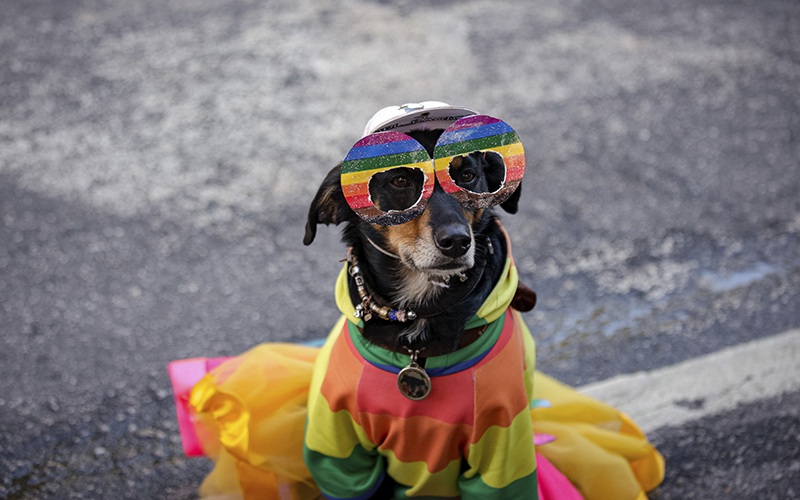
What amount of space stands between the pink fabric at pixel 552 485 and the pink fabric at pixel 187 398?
118 cm

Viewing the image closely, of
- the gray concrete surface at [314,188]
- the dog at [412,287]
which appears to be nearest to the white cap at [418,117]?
the dog at [412,287]

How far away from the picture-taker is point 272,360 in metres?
2.07

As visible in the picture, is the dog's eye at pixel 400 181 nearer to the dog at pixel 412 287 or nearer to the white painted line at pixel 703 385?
the dog at pixel 412 287

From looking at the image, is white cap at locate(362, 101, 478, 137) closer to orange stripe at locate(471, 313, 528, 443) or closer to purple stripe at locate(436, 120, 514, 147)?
purple stripe at locate(436, 120, 514, 147)

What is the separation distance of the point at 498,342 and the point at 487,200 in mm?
414

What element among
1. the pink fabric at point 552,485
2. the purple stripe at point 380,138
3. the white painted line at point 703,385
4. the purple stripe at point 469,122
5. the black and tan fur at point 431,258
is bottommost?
the white painted line at point 703,385

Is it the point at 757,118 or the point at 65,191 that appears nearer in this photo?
the point at 65,191

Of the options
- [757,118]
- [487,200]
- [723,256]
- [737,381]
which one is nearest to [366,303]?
[487,200]

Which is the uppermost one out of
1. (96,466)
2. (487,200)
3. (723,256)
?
(487,200)

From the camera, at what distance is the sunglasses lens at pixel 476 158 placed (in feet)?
4.83

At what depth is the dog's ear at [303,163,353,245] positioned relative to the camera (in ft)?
5.66

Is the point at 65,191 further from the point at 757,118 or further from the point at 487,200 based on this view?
the point at 757,118

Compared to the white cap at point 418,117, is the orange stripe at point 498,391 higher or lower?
Answer: lower

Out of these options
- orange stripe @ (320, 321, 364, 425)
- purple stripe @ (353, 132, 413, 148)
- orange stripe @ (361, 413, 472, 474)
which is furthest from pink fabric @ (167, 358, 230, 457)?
purple stripe @ (353, 132, 413, 148)
